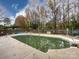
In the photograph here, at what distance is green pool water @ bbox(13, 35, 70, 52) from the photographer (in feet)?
10.4

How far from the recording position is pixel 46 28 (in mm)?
3301

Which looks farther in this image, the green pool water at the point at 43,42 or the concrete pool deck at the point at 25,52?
the green pool water at the point at 43,42

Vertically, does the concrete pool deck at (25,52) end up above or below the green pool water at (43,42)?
below

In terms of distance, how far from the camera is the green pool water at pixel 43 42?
3166mm

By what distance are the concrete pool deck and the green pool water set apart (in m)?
0.08

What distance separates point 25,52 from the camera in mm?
3049

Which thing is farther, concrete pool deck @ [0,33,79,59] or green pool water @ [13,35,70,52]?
→ green pool water @ [13,35,70,52]

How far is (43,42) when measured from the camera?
3.20 m

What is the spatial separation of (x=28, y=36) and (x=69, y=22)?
893 mm

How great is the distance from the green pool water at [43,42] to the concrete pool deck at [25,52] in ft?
0.26

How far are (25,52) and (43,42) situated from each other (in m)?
0.42

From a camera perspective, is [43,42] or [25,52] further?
[43,42]

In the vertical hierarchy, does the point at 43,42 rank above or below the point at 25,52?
above

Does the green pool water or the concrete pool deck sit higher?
the green pool water
